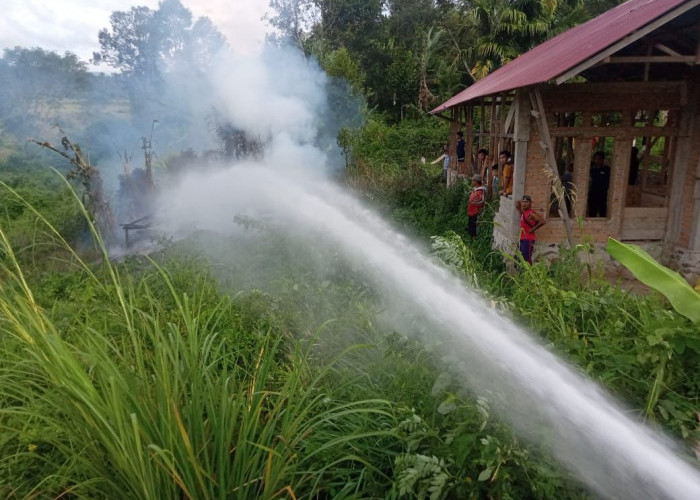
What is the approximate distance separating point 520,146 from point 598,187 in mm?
1770

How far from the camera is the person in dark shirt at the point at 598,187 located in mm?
8539

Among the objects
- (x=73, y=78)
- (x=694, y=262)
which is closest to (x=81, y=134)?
(x=73, y=78)

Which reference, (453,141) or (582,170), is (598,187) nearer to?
(582,170)

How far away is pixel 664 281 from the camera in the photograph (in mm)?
3219

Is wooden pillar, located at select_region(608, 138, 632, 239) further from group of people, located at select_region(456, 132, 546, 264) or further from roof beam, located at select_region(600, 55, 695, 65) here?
roof beam, located at select_region(600, 55, 695, 65)

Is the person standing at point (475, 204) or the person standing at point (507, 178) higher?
the person standing at point (507, 178)

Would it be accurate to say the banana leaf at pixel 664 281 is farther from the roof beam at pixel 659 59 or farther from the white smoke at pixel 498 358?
the roof beam at pixel 659 59

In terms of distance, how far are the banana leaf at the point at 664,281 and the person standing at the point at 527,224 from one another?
440cm

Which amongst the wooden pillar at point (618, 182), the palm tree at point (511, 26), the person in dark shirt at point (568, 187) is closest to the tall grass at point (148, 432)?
the person in dark shirt at point (568, 187)

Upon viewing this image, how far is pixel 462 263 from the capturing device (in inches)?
209

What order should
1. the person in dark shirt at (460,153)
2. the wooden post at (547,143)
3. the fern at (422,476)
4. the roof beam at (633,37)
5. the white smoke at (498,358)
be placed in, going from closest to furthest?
the fern at (422,476) → the white smoke at (498,358) → the roof beam at (633,37) → the wooden post at (547,143) → the person in dark shirt at (460,153)

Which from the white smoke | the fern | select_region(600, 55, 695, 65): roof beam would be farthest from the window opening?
the fern

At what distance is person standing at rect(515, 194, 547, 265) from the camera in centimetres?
770

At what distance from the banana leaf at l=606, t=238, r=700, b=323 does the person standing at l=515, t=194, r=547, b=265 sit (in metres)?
4.40
